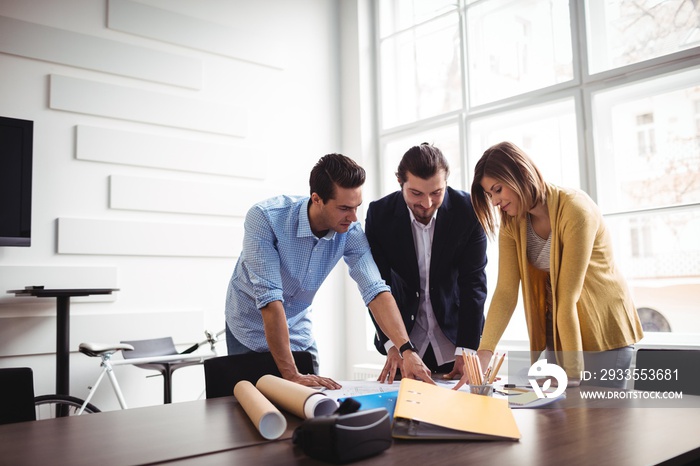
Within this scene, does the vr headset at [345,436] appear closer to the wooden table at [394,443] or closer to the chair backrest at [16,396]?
the wooden table at [394,443]

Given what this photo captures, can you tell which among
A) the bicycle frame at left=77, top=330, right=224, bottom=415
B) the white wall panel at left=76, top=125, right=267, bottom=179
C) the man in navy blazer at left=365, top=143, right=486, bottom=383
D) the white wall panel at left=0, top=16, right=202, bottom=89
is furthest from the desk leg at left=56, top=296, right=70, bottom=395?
the man in navy blazer at left=365, top=143, right=486, bottom=383

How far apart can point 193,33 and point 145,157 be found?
97cm

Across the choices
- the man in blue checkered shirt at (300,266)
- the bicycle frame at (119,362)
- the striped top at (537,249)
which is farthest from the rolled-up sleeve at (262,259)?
the bicycle frame at (119,362)

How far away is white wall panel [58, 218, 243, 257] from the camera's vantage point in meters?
3.64

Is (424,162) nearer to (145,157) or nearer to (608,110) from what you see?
(608,110)

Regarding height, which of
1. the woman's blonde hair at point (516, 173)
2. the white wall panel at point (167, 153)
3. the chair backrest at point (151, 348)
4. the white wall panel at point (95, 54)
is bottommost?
the chair backrest at point (151, 348)

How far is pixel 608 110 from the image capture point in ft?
11.9

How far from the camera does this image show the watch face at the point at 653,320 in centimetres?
333

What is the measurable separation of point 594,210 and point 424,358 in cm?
83

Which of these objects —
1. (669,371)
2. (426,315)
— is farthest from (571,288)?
(426,315)

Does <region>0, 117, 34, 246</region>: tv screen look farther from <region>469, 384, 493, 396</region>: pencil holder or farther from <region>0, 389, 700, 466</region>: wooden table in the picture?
<region>469, 384, 493, 396</region>: pencil holder

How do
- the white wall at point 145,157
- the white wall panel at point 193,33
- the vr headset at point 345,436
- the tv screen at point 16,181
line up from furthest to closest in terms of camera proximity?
the white wall panel at point 193,33 → the white wall at point 145,157 → the tv screen at point 16,181 → the vr headset at point 345,436

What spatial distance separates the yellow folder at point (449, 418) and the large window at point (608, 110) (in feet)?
7.98

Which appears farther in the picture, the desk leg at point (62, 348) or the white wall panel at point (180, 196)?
Answer: the white wall panel at point (180, 196)
